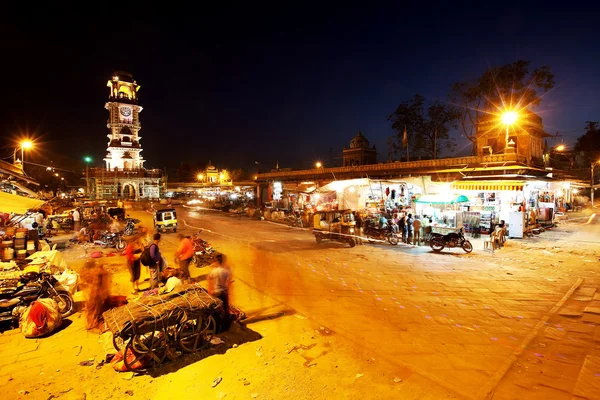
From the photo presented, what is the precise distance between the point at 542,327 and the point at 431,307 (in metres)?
2.06

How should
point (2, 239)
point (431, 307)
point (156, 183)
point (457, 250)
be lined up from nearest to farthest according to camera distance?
point (431, 307) < point (2, 239) < point (457, 250) < point (156, 183)

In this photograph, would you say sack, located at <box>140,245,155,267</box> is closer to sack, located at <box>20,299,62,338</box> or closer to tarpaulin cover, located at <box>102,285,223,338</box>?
sack, located at <box>20,299,62,338</box>

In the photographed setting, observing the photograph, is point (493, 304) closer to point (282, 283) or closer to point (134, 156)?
point (282, 283)

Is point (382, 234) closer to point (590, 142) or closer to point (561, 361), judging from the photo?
point (561, 361)

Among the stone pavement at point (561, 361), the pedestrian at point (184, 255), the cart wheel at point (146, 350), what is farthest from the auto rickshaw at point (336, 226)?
the cart wheel at point (146, 350)

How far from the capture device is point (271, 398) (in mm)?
4109

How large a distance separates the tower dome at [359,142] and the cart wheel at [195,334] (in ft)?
142

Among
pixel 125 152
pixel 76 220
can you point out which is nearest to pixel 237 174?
pixel 125 152

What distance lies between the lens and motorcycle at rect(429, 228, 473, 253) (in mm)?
12672

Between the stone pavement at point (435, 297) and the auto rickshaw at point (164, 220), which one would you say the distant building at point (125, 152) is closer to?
the auto rickshaw at point (164, 220)

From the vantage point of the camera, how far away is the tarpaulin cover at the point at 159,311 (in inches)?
177

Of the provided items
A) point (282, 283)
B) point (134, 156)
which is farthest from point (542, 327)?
point (134, 156)

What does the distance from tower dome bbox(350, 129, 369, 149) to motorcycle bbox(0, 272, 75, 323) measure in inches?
1692

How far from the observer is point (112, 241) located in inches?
581
